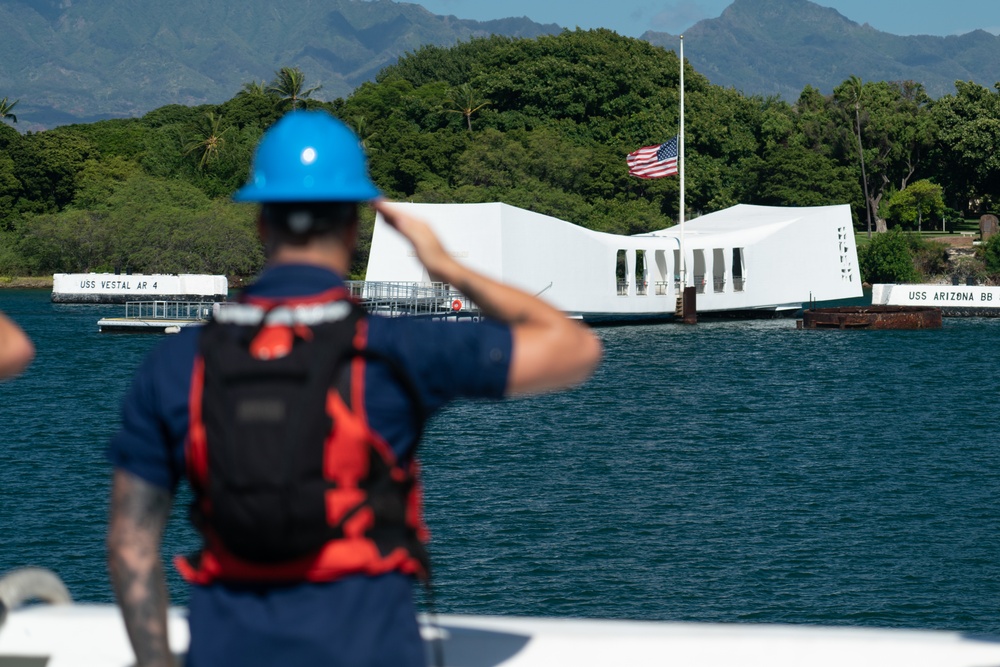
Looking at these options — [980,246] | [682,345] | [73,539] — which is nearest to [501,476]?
[73,539]

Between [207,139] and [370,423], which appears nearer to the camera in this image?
[370,423]

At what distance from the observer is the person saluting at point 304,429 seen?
1718 millimetres

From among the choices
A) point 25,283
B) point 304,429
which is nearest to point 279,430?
point 304,429

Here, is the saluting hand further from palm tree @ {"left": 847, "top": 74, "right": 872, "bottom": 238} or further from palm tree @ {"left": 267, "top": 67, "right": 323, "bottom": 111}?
palm tree @ {"left": 267, "top": 67, "right": 323, "bottom": 111}

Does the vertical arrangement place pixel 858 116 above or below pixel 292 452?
above

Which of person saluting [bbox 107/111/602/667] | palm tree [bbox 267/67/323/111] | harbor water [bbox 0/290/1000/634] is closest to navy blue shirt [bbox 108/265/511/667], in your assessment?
person saluting [bbox 107/111/602/667]

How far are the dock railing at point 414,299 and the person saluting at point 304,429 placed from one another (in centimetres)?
3960

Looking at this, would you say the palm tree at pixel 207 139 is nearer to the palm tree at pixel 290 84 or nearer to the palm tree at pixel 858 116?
the palm tree at pixel 290 84

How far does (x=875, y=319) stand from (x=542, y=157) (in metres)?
25.4

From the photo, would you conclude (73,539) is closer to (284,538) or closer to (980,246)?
(284,538)

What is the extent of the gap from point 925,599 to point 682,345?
27.9 m

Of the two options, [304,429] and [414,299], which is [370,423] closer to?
[304,429]

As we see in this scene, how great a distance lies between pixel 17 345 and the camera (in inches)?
73.2

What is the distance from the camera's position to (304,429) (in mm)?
1708
